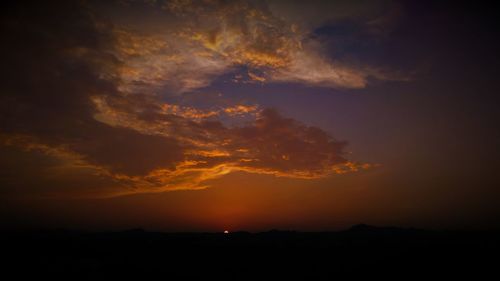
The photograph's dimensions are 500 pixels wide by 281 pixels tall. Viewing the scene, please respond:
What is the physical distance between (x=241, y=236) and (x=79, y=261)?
85.4 ft

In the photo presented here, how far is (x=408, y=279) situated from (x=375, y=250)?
34.0 ft

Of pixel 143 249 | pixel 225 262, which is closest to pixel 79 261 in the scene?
pixel 143 249

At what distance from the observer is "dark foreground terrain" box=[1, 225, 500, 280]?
84.6 feet

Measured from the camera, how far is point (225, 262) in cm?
3269

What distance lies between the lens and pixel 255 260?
33.4 metres

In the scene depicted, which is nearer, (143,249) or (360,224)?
(143,249)

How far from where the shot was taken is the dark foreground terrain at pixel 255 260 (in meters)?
25.8

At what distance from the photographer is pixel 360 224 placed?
58938 mm

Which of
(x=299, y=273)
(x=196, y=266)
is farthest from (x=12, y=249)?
(x=299, y=273)

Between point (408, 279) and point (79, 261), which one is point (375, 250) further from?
point (79, 261)

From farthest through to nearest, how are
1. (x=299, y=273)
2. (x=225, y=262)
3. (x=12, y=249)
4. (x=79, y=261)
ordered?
(x=12, y=249) → (x=225, y=262) → (x=79, y=261) → (x=299, y=273)

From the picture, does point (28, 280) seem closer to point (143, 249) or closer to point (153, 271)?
point (153, 271)

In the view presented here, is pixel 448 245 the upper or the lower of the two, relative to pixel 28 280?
upper

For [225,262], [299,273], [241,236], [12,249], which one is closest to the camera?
[299,273]
